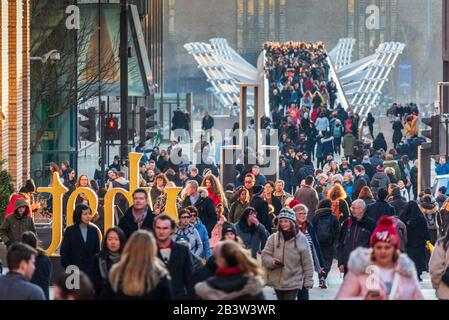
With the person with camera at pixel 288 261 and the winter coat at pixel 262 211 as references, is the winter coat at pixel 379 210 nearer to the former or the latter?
the winter coat at pixel 262 211

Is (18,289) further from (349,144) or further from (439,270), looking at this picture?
(349,144)

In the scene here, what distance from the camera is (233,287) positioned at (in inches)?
504

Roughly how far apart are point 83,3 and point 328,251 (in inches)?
881

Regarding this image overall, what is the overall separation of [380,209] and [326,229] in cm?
83

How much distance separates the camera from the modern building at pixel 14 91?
3123 cm

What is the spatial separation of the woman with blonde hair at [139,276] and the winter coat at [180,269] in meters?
2.30

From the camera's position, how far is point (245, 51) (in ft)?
438

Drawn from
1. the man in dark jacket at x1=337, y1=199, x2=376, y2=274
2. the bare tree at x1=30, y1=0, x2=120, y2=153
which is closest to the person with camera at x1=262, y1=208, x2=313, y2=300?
the man in dark jacket at x1=337, y1=199, x2=376, y2=274

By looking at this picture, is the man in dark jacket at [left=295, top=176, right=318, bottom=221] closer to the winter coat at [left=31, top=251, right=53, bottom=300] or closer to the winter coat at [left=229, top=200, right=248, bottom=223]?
the winter coat at [left=229, top=200, right=248, bottom=223]

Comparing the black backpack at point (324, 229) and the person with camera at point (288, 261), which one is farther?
the black backpack at point (324, 229)

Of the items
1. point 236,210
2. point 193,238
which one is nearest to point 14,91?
point 236,210

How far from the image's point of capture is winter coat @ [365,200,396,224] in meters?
23.3

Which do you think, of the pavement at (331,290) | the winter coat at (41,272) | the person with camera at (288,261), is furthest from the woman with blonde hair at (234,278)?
the pavement at (331,290)

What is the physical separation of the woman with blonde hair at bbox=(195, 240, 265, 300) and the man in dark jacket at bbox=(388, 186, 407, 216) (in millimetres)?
12209
